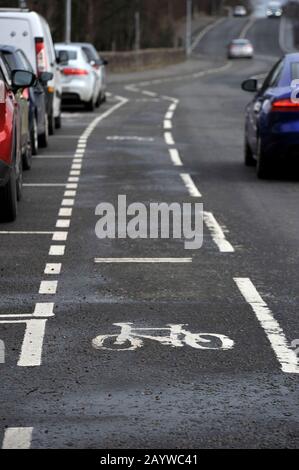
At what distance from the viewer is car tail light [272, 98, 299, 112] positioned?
17531 millimetres

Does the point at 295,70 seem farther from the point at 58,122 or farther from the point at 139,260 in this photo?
the point at 58,122

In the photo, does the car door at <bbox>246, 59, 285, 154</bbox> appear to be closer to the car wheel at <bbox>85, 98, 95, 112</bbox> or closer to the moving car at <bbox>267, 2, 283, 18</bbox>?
the car wheel at <bbox>85, 98, 95, 112</bbox>

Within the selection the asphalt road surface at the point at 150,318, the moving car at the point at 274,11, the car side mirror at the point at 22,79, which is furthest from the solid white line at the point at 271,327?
the moving car at the point at 274,11

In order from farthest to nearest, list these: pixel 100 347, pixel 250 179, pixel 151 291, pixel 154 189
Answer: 1. pixel 250 179
2. pixel 154 189
3. pixel 151 291
4. pixel 100 347

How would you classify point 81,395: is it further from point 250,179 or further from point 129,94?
point 129,94

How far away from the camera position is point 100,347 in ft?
26.6

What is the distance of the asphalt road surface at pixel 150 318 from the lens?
6.42m

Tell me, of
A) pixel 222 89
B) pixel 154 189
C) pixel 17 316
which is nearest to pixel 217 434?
pixel 17 316

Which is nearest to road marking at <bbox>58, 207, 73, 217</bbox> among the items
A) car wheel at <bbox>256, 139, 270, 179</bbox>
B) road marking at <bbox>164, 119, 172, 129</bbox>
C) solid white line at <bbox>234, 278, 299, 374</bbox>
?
car wheel at <bbox>256, 139, 270, 179</bbox>

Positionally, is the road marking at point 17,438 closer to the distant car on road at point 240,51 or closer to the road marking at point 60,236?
the road marking at point 60,236

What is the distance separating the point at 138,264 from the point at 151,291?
1.34 meters

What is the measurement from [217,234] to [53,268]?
2.49 metres

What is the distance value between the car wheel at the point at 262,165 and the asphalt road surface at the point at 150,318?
161 mm

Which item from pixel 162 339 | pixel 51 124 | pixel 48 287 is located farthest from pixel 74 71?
pixel 162 339
